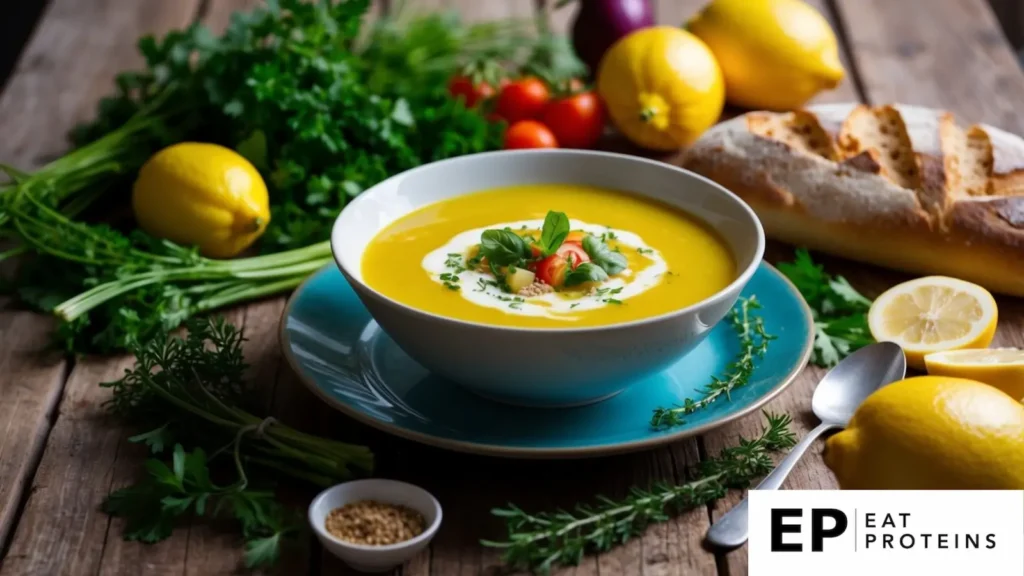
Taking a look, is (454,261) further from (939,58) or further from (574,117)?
(939,58)

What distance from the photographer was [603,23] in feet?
10.8

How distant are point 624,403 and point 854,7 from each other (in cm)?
248

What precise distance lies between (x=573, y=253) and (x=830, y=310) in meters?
0.65

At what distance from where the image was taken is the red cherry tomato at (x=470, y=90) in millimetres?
3143

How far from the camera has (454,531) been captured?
5.42 ft

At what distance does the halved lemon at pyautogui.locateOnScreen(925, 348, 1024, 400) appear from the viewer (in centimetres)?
186

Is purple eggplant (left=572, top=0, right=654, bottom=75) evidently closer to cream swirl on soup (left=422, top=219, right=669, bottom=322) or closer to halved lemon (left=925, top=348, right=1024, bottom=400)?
cream swirl on soup (left=422, top=219, right=669, bottom=322)

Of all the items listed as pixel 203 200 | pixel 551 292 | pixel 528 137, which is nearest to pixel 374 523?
pixel 551 292

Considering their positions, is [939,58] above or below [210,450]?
below

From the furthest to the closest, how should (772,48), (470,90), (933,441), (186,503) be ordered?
(470,90) < (772,48) < (186,503) < (933,441)

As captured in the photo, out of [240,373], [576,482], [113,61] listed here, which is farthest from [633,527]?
[113,61]

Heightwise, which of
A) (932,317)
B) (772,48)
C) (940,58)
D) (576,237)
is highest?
(576,237)

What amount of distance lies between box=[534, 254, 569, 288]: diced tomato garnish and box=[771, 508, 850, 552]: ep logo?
1.57 ft

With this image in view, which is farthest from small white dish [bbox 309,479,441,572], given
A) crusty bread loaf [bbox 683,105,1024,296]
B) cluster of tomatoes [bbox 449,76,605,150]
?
cluster of tomatoes [bbox 449,76,605,150]
